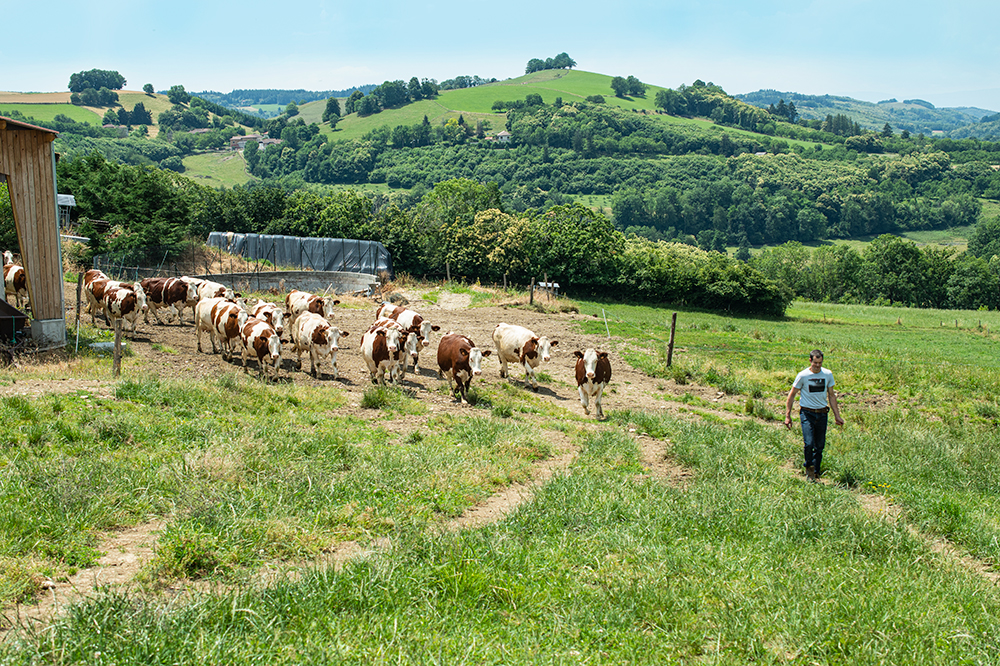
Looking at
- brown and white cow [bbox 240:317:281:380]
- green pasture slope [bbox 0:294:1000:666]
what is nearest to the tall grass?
green pasture slope [bbox 0:294:1000:666]

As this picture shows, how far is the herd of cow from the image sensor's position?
16.0 meters

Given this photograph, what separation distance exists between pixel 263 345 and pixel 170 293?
7.85 metres

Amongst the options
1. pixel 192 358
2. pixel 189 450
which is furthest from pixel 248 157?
pixel 189 450

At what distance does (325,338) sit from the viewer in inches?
675

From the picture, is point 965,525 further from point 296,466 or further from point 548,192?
point 548,192

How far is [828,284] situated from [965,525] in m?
78.0

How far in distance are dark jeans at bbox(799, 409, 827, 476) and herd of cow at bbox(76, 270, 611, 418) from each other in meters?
5.72

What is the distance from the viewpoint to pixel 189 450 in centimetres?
877

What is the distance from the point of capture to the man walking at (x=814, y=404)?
967 centimetres

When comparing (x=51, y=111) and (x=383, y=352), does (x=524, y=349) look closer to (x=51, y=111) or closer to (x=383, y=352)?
(x=383, y=352)

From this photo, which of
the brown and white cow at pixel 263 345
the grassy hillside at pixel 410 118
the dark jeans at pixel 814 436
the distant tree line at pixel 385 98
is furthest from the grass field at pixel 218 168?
the dark jeans at pixel 814 436

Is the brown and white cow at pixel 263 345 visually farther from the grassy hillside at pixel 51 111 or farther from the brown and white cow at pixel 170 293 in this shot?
the grassy hillside at pixel 51 111

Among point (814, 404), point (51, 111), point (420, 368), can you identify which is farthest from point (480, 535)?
point (51, 111)

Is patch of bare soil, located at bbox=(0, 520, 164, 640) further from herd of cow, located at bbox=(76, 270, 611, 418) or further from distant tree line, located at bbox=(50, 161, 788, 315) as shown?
distant tree line, located at bbox=(50, 161, 788, 315)
